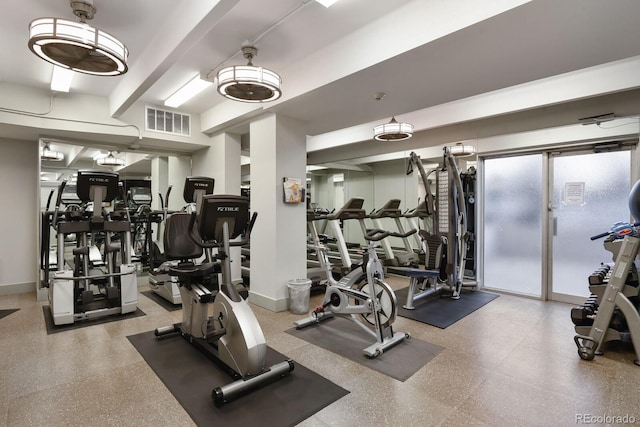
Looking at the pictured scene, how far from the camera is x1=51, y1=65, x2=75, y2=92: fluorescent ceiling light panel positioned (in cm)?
371

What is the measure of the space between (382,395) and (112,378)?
6.94 feet

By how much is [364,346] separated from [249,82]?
8.85 ft

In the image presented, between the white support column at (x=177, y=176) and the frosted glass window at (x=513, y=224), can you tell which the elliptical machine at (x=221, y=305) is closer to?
the white support column at (x=177, y=176)

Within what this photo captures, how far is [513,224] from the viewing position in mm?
5230

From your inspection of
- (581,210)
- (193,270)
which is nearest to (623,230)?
(581,210)

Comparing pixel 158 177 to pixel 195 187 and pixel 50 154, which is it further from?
pixel 195 187

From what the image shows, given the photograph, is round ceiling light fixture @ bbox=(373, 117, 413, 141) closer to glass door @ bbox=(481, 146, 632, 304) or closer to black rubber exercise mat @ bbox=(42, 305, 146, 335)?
glass door @ bbox=(481, 146, 632, 304)

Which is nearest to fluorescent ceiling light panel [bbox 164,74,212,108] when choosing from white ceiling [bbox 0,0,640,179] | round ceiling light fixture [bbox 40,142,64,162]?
white ceiling [bbox 0,0,640,179]

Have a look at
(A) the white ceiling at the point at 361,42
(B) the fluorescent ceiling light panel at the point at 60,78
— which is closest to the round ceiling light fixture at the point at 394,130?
(A) the white ceiling at the point at 361,42

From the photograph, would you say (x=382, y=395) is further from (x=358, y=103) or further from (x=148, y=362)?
(x=358, y=103)

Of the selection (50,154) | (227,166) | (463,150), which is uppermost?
(463,150)

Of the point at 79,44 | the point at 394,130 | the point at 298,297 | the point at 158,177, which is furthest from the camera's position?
the point at 158,177

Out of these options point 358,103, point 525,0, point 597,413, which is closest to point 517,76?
point 525,0

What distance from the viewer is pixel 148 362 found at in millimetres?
2785
